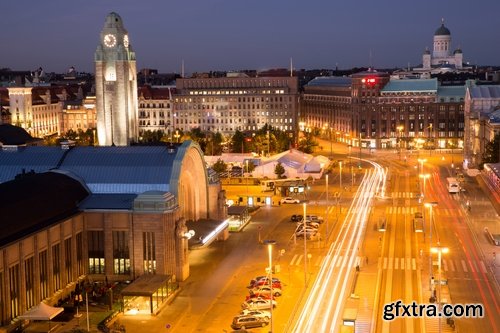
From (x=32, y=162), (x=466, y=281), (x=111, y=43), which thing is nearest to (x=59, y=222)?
(x=32, y=162)

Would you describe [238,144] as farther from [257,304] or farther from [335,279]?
[257,304]

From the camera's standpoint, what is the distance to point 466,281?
6431 centimetres

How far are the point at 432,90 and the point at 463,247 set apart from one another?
123 meters

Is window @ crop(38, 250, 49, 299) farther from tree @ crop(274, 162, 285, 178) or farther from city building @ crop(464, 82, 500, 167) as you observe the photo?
city building @ crop(464, 82, 500, 167)

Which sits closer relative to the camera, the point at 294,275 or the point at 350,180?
the point at 294,275

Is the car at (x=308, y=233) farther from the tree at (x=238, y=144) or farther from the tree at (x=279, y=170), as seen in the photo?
the tree at (x=238, y=144)

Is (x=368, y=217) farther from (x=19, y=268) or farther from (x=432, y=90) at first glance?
(x=432, y=90)

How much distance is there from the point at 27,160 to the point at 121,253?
19045mm

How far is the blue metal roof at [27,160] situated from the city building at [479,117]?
8908 centimetres

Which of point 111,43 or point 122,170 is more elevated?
point 111,43

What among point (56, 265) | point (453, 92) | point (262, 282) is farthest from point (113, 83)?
point (453, 92)

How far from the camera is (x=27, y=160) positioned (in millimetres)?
79188

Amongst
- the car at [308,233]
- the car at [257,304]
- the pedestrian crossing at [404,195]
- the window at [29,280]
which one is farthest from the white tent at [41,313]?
the pedestrian crossing at [404,195]

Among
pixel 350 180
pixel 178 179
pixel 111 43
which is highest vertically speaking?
pixel 111 43
